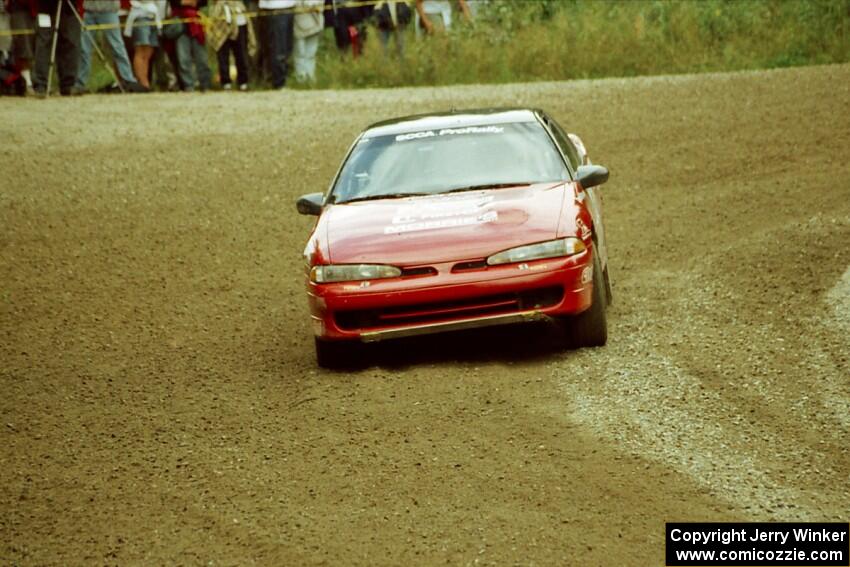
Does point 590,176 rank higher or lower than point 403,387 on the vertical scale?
higher

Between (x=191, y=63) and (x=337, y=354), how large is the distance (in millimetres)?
15400

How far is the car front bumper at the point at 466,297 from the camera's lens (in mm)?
8719

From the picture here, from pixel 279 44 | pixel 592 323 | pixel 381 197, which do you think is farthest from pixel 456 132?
pixel 279 44

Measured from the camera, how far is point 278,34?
77.6ft

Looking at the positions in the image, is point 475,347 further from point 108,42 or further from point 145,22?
point 145,22

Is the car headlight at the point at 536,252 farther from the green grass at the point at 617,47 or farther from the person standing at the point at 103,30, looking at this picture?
the green grass at the point at 617,47

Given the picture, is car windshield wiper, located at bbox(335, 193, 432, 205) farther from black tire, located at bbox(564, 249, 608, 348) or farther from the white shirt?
the white shirt

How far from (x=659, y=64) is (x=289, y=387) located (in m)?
16.6

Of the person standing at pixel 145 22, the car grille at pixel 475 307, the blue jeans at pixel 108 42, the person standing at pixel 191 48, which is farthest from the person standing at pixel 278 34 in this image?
the car grille at pixel 475 307

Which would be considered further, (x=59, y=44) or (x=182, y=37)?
(x=182, y=37)

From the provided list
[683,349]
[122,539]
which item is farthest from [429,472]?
[683,349]

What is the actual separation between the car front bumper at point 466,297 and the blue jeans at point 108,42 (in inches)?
563

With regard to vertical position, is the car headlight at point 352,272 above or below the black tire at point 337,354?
above

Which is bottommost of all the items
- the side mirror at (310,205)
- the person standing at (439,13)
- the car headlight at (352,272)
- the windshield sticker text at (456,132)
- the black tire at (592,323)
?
the person standing at (439,13)
